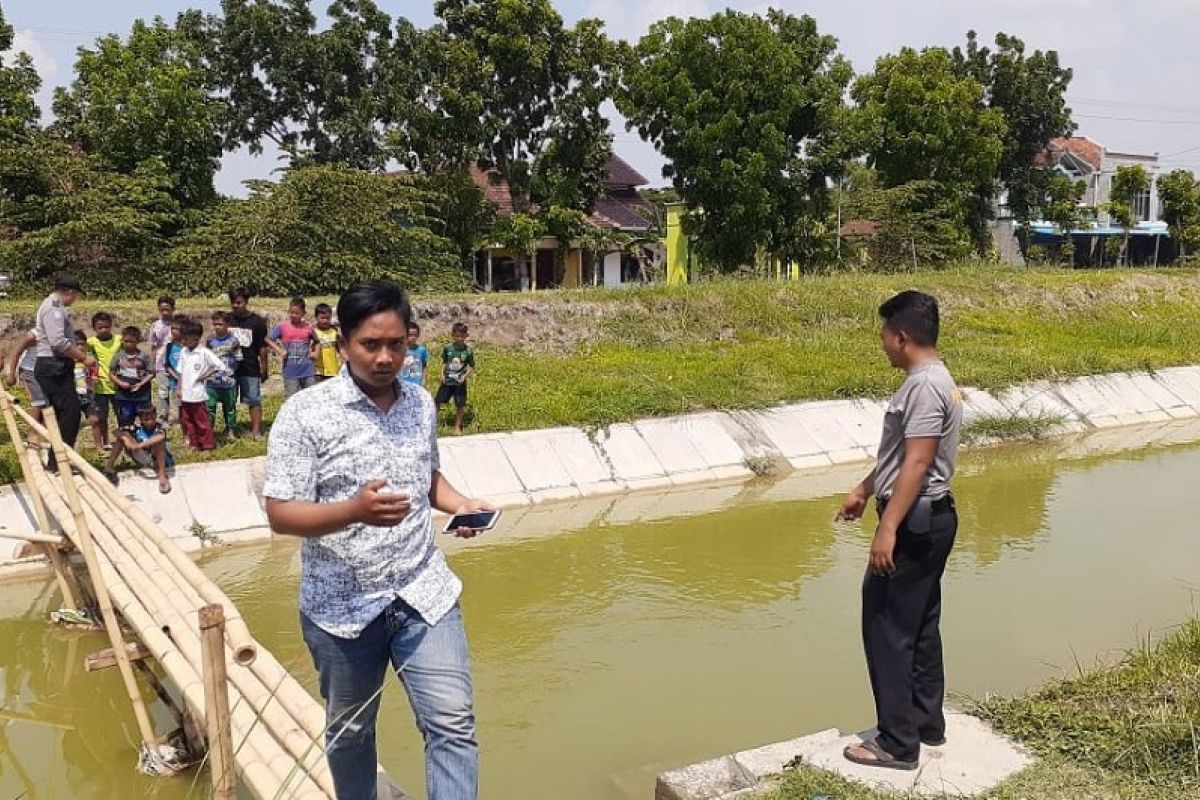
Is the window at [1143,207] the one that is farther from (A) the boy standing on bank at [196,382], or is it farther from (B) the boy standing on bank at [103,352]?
(B) the boy standing on bank at [103,352]

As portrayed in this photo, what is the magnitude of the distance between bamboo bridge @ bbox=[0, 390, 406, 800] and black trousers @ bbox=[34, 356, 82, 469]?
5.64ft

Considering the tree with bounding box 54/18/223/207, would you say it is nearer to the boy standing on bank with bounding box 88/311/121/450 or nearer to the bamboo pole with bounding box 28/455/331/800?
the boy standing on bank with bounding box 88/311/121/450

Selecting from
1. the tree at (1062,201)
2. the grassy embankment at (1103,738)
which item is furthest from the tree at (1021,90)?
the grassy embankment at (1103,738)

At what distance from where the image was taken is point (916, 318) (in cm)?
339

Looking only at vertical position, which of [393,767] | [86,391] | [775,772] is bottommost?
[393,767]

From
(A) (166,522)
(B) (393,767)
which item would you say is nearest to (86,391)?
(A) (166,522)

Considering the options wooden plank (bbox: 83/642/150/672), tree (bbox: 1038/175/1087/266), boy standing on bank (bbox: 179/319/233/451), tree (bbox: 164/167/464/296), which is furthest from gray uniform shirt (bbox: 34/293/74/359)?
tree (bbox: 1038/175/1087/266)

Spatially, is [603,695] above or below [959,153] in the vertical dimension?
below

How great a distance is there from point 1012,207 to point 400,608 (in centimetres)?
3093

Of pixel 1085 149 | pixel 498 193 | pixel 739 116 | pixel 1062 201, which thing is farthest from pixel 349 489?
pixel 1085 149

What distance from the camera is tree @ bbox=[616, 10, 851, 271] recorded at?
20.7 m

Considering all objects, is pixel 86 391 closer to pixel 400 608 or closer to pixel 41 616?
pixel 41 616

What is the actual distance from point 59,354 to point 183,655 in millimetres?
4504

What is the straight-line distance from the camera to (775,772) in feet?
11.5
